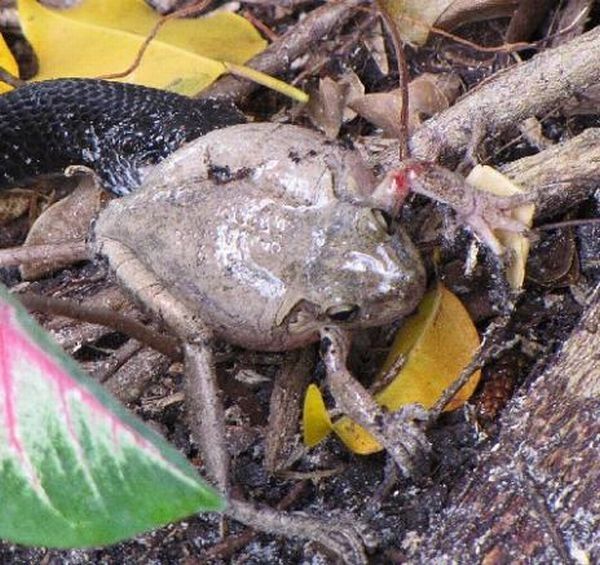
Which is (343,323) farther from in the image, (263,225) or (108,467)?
(108,467)

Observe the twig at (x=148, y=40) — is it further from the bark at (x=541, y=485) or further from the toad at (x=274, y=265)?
the bark at (x=541, y=485)

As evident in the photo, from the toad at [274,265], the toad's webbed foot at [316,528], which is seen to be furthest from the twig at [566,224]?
the toad's webbed foot at [316,528]

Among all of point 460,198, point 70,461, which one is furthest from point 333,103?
point 70,461

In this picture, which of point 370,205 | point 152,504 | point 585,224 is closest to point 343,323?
point 370,205

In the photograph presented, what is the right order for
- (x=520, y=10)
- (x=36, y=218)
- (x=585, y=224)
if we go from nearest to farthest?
(x=585, y=224) → (x=520, y=10) → (x=36, y=218)

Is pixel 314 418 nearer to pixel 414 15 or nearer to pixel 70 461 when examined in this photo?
pixel 70 461

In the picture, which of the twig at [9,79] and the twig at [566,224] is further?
the twig at [9,79]
